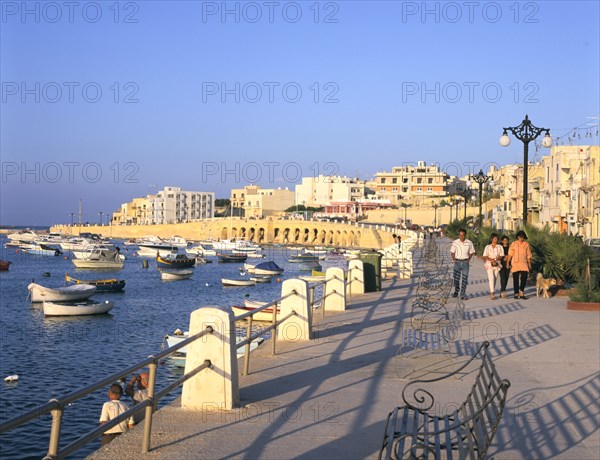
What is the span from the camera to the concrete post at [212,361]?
7465 mm

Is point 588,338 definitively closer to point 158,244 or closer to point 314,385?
point 314,385

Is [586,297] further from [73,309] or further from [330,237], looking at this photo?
[330,237]

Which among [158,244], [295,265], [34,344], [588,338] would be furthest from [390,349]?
[158,244]

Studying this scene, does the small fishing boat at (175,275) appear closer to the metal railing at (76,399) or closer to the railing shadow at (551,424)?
the railing shadow at (551,424)

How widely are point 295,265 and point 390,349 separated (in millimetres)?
79209

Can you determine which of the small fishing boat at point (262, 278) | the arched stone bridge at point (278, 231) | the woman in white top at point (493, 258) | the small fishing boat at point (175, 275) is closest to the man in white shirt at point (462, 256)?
the woman in white top at point (493, 258)

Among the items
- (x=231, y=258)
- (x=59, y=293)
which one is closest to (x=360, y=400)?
(x=59, y=293)

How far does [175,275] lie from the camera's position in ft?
225

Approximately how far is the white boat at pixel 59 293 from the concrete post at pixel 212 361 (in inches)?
1388

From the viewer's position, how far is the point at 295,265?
90.7m

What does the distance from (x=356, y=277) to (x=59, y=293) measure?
25.4 m

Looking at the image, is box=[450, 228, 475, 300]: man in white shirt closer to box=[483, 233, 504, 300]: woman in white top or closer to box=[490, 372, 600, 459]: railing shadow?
box=[483, 233, 504, 300]: woman in white top

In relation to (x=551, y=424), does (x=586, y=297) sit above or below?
above

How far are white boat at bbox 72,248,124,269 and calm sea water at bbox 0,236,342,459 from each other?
1841 centimetres
